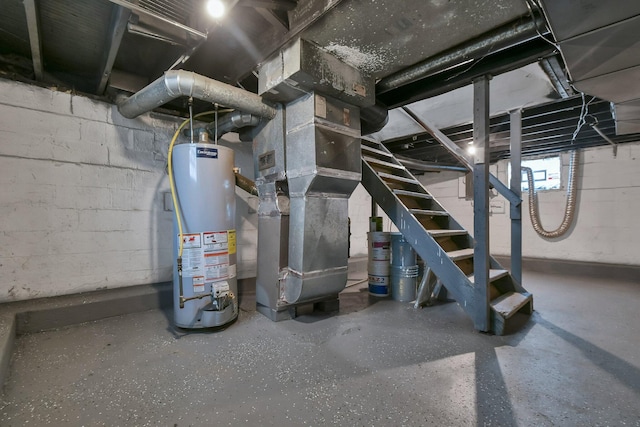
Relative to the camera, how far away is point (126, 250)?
232 centimetres

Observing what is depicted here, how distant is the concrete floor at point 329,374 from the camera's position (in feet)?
3.68

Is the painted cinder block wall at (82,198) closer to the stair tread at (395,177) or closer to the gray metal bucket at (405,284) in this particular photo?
the stair tread at (395,177)

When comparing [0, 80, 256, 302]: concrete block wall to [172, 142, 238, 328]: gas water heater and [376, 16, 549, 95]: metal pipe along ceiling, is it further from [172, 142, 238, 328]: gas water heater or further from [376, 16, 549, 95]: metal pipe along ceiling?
[376, 16, 549, 95]: metal pipe along ceiling

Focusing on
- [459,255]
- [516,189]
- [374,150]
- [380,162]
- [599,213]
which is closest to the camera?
[459,255]

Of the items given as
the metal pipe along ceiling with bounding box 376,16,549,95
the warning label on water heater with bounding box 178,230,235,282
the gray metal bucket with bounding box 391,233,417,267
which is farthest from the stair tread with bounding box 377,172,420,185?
the warning label on water heater with bounding box 178,230,235,282

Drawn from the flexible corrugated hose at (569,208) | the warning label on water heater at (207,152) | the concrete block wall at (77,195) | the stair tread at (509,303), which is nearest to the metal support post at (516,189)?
the stair tread at (509,303)

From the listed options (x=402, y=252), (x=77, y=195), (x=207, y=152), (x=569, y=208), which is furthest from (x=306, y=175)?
(x=569, y=208)

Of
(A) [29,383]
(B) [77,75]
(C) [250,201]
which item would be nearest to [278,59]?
(C) [250,201]

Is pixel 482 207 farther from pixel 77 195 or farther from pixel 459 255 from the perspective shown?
pixel 77 195

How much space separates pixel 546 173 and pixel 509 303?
363 centimetres

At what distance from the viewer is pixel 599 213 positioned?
13.5 feet

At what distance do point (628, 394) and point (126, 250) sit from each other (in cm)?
327

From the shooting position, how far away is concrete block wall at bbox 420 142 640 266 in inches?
154

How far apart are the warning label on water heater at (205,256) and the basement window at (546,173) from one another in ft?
16.8
